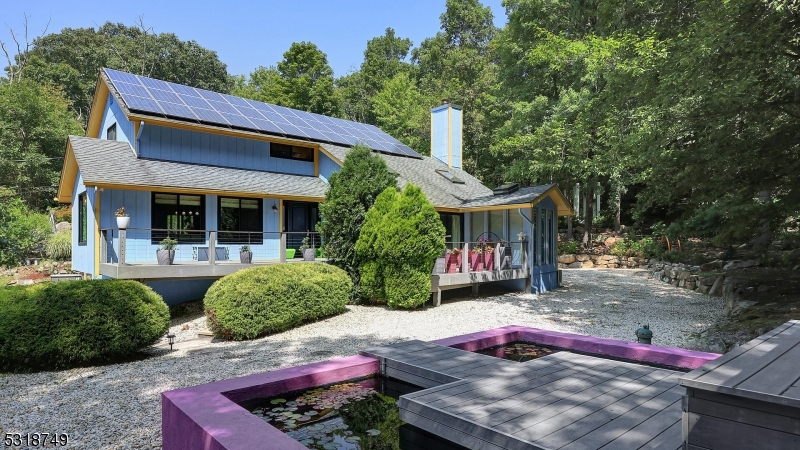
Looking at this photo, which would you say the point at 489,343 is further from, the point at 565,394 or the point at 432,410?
the point at 432,410

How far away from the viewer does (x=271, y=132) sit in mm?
15328

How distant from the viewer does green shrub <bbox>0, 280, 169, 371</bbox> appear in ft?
21.1

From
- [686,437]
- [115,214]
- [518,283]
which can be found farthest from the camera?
[518,283]

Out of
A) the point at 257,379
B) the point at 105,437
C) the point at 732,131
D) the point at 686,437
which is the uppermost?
the point at 732,131

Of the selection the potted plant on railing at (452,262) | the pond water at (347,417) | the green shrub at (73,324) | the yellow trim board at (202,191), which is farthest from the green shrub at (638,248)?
the green shrub at (73,324)

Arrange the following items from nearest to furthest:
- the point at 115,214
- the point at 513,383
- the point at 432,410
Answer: the point at 432,410 < the point at 513,383 < the point at 115,214

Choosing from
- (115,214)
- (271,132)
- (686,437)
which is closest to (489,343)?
(686,437)

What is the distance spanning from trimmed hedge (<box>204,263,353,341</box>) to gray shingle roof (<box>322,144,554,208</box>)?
18.1 ft

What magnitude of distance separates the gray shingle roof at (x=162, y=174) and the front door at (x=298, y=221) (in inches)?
29.5

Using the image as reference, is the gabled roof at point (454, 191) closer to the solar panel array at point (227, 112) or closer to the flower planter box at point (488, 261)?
the solar panel array at point (227, 112)

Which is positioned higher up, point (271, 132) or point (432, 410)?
point (271, 132)

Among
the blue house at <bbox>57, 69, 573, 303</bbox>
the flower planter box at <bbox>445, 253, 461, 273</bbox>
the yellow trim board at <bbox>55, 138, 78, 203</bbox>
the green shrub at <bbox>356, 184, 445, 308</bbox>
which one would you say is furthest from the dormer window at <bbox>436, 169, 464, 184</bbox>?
the yellow trim board at <bbox>55, 138, 78, 203</bbox>

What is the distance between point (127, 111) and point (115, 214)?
3.31 m

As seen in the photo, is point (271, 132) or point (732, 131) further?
point (271, 132)
